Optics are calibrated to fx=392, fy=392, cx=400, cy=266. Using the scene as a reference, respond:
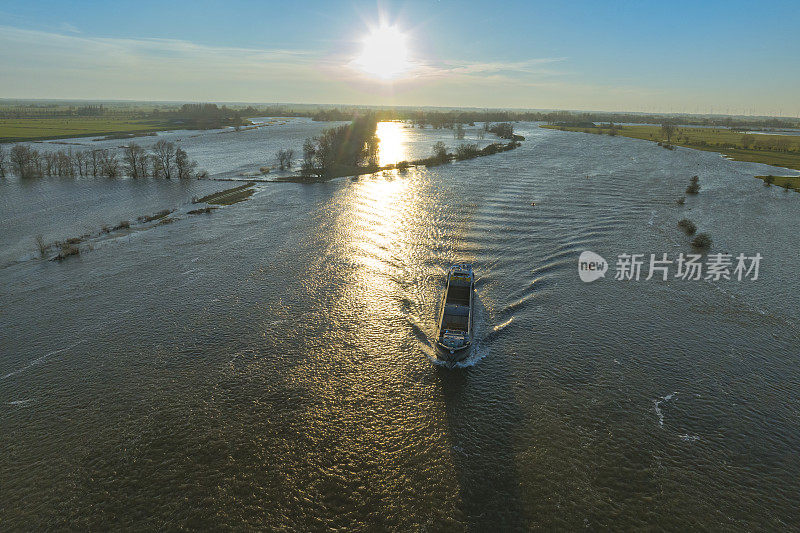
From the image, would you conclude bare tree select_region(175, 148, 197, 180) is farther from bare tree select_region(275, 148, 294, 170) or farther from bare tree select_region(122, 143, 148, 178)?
bare tree select_region(275, 148, 294, 170)

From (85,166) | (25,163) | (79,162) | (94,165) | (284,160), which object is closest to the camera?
(25,163)

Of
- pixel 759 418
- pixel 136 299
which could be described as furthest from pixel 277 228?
pixel 759 418

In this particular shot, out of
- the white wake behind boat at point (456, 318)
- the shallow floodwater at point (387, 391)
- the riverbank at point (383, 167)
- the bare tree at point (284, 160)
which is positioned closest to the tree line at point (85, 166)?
the bare tree at point (284, 160)

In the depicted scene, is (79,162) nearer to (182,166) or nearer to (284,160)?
(182,166)

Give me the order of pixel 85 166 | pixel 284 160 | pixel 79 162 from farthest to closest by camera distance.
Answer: pixel 284 160, pixel 85 166, pixel 79 162

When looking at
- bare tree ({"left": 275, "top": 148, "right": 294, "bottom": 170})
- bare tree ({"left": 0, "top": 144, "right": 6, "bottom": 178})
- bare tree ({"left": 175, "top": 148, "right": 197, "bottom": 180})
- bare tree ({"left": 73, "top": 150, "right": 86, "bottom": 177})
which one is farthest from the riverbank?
bare tree ({"left": 0, "top": 144, "right": 6, "bottom": 178})

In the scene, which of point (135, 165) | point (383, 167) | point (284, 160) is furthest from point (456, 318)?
point (135, 165)

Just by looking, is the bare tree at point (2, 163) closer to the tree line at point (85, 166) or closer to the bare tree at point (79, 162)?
the tree line at point (85, 166)

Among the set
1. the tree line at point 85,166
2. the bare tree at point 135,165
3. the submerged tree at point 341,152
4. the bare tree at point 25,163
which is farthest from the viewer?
the submerged tree at point 341,152
